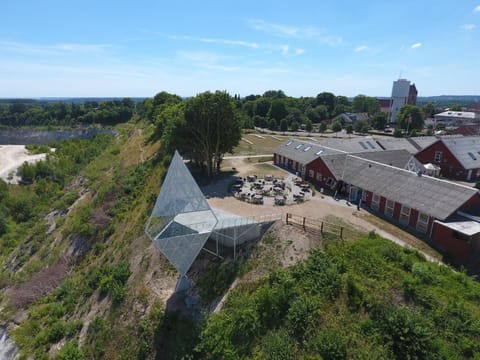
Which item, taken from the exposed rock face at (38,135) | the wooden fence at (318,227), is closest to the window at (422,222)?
the wooden fence at (318,227)

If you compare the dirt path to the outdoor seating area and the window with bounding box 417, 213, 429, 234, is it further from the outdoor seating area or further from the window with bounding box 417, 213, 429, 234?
the window with bounding box 417, 213, 429, 234

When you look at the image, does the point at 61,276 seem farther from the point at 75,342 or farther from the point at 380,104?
the point at 380,104

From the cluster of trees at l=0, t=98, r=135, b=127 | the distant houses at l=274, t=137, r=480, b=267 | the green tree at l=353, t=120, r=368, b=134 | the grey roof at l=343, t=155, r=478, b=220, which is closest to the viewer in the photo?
the distant houses at l=274, t=137, r=480, b=267

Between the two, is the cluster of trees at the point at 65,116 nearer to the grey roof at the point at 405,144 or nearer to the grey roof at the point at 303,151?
the grey roof at the point at 303,151

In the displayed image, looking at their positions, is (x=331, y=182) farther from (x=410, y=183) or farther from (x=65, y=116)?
(x=65, y=116)

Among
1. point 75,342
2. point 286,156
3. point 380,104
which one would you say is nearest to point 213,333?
point 75,342

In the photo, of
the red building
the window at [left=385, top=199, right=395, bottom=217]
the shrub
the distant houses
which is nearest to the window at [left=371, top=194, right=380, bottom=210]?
the distant houses
